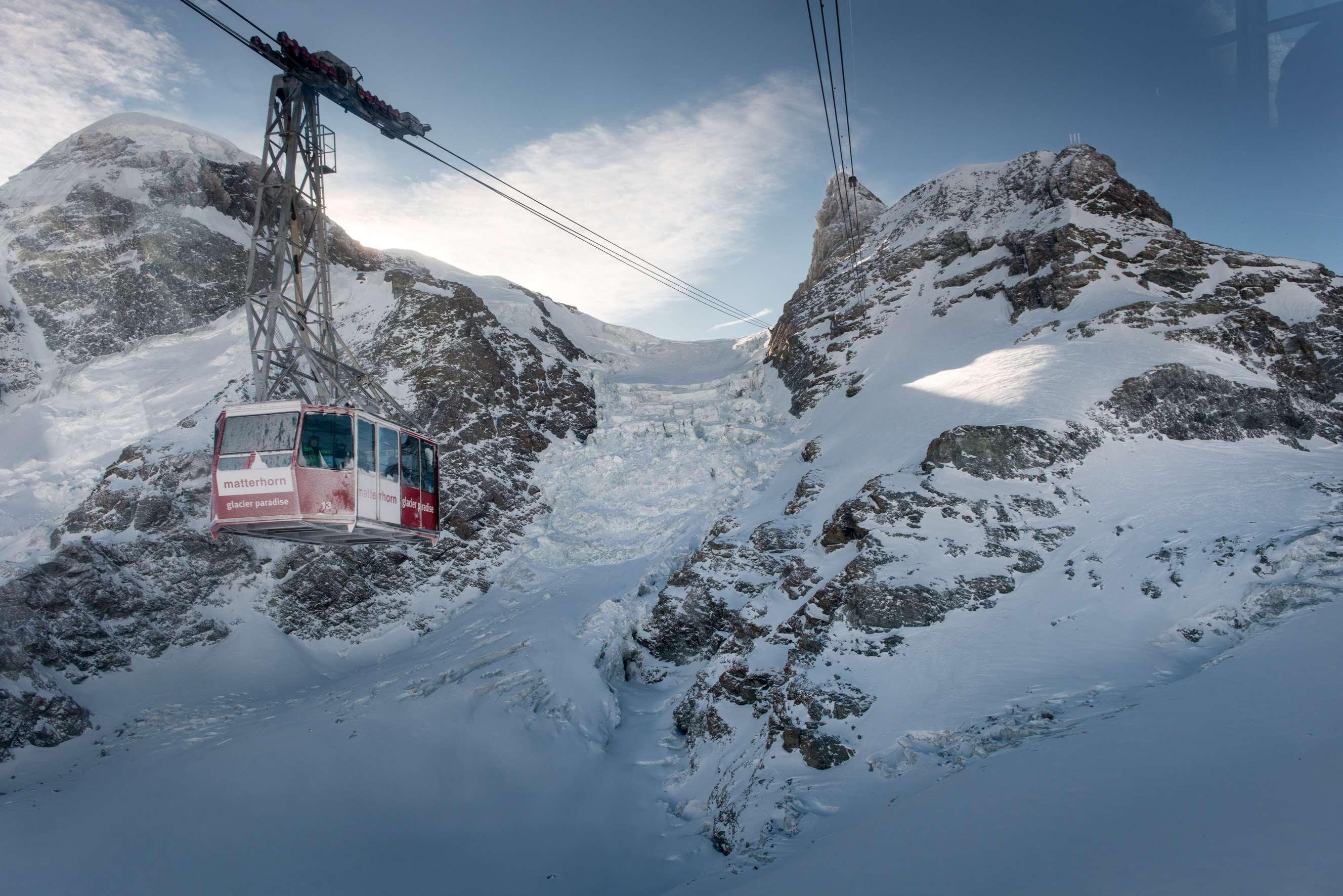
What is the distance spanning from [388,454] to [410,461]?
100 centimetres

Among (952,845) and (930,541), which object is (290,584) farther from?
(952,845)

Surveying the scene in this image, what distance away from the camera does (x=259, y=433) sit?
15883 mm

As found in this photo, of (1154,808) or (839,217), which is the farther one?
(839,217)

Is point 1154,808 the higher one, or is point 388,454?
point 388,454

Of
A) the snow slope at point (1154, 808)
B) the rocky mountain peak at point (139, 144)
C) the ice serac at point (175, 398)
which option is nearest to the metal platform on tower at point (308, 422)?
the snow slope at point (1154, 808)

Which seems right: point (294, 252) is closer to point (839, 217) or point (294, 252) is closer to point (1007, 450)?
point (1007, 450)

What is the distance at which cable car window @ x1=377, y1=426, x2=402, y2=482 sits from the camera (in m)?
17.1

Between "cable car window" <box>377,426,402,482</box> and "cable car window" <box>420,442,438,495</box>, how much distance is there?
1124 millimetres

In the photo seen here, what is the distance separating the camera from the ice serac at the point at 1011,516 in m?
18.2

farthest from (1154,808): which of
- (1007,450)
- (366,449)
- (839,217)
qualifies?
(839,217)

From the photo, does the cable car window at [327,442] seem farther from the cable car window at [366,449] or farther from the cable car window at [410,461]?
the cable car window at [410,461]

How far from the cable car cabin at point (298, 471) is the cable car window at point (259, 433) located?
0.02m

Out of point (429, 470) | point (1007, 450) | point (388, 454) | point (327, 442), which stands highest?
point (327, 442)

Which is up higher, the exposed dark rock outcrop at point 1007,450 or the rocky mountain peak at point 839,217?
the rocky mountain peak at point 839,217
